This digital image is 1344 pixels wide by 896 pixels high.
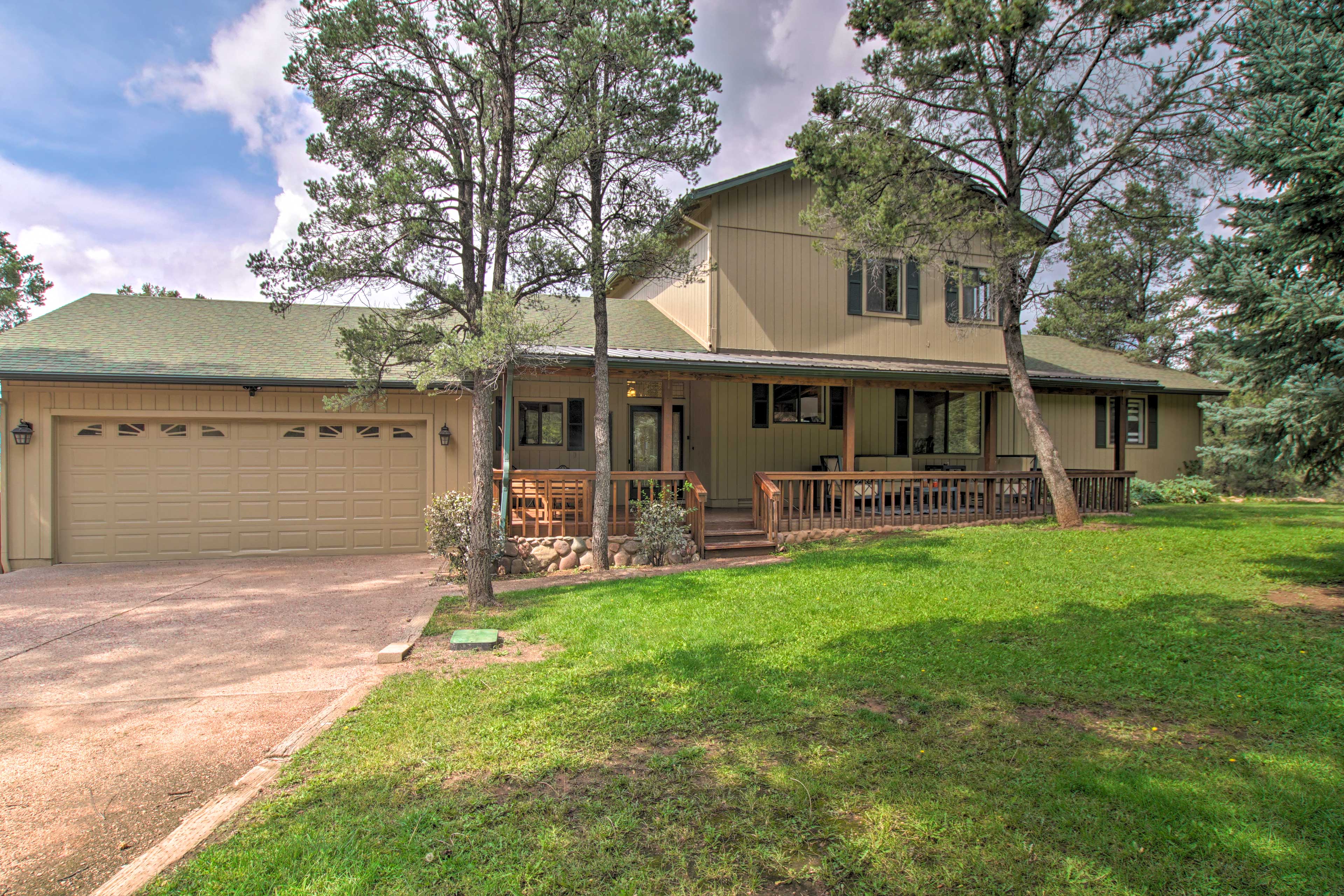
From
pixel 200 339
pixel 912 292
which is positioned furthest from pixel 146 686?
pixel 912 292

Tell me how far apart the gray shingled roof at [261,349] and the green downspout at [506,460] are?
99 centimetres

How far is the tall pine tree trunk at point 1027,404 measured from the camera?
10820 mm

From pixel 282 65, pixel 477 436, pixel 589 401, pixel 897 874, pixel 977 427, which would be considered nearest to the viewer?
pixel 897 874

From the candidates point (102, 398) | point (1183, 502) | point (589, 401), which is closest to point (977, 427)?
point (1183, 502)

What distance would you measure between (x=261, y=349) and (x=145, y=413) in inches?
80.2

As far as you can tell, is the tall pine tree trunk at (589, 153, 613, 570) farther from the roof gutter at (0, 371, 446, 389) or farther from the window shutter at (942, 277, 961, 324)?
the window shutter at (942, 277, 961, 324)

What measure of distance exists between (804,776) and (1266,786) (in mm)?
2025

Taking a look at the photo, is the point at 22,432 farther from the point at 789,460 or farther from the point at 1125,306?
the point at 1125,306

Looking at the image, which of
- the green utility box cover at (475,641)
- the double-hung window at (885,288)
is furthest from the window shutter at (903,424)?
the green utility box cover at (475,641)

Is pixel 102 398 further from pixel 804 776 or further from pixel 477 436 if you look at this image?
pixel 804 776

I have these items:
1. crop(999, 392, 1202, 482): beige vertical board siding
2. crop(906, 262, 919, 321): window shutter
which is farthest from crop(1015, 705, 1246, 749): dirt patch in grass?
crop(999, 392, 1202, 482): beige vertical board siding

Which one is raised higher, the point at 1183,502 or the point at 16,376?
the point at 16,376

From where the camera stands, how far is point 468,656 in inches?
208

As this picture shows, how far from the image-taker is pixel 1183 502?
15.6 metres
